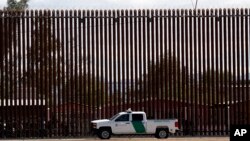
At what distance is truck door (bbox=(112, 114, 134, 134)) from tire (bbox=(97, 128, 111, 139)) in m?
0.22

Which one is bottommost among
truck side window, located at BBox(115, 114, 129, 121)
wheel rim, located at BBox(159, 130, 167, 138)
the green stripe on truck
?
wheel rim, located at BBox(159, 130, 167, 138)

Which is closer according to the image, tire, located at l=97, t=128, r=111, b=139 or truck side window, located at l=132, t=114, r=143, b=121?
tire, located at l=97, t=128, r=111, b=139

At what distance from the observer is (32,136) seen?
26.8 metres

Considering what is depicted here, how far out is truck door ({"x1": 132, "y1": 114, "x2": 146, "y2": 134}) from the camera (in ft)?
86.3

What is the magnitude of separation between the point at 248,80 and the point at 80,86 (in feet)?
19.8

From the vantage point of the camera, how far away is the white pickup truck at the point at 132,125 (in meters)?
26.1

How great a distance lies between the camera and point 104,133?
86.3ft

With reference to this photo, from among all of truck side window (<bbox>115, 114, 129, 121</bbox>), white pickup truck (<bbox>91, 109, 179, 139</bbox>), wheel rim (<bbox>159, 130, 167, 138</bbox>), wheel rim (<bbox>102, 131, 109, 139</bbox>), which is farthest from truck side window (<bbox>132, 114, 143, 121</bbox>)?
wheel rim (<bbox>102, 131, 109, 139</bbox>)

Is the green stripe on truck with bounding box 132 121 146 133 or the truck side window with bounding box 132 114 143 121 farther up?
the truck side window with bounding box 132 114 143 121

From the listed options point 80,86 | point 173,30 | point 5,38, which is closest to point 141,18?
point 173,30

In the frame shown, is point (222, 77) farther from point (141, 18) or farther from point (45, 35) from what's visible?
point (45, 35)

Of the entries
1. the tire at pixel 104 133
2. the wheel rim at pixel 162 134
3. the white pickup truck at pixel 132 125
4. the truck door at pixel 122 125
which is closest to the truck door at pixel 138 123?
the white pickup truck at pixel 132 125

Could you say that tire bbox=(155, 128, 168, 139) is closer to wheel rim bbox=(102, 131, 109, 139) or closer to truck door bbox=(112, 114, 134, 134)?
truck door bbox=(112, 114, 134, 134)

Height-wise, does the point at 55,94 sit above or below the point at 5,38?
below
